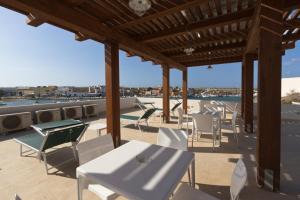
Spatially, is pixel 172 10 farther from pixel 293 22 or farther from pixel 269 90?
pixel 293 22

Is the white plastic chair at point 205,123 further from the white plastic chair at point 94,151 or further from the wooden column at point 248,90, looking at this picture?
the white plastic chair at point 94,151

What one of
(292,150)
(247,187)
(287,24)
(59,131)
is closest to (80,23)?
(59,131)

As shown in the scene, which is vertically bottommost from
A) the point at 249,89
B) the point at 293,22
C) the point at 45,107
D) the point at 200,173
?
the point at 200,173

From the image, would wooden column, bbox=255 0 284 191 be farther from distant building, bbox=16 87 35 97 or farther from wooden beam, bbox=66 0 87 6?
distant building, bbox=16 87 35 97

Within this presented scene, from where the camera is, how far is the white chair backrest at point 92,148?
179cm

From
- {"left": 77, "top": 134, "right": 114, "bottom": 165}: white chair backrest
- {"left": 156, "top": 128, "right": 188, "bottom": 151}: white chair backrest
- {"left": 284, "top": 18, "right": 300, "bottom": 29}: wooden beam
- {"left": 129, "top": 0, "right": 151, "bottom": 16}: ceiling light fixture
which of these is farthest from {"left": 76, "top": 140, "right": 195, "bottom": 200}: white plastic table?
{"left": 284, "top": 18, "right": 300, "bottom": 29}: wooden beam

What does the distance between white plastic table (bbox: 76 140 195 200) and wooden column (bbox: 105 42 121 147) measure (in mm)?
1752

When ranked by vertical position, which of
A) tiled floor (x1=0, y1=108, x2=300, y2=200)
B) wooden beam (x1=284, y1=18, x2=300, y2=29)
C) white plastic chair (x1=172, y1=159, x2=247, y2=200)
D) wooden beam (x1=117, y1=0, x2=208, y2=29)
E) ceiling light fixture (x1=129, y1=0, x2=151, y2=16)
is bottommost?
tiled floor (x1=0, y1=108, x2=300, y2=200)

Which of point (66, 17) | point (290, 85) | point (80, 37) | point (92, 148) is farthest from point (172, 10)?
point (290, 85)

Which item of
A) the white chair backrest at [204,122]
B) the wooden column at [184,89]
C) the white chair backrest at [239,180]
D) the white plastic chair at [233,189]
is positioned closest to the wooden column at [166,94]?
the wooden column at [184,89]

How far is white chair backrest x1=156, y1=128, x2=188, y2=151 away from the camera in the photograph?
2301mm

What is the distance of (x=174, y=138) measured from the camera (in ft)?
7.90

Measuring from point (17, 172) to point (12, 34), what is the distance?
5.09m

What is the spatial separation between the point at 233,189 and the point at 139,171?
72 centimetres
